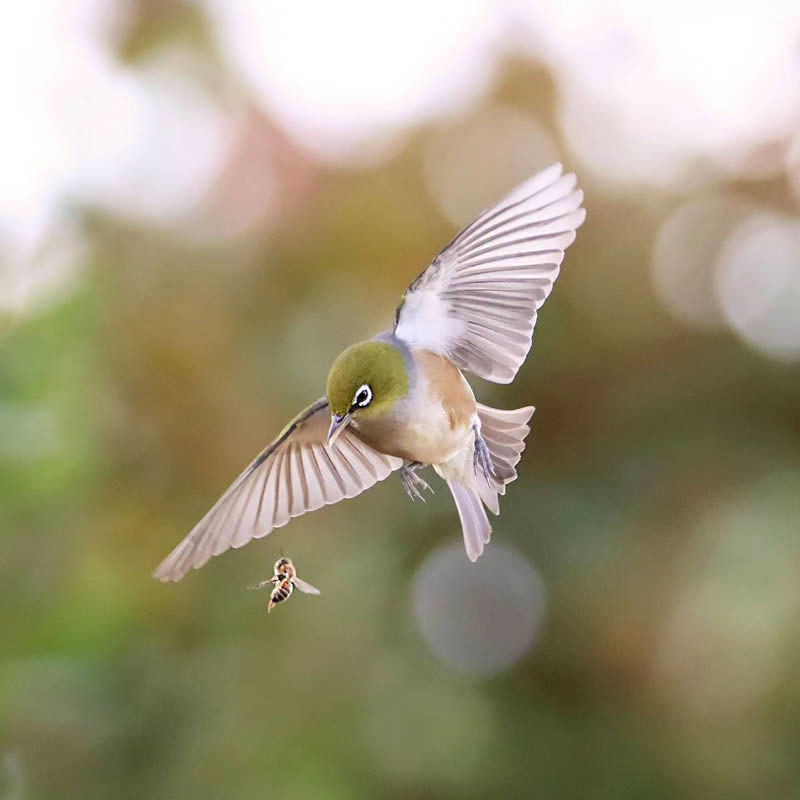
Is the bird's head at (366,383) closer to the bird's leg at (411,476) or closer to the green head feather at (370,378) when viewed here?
the green head feather at (370,378)

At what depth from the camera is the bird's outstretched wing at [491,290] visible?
150cm

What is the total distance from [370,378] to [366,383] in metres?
0.02

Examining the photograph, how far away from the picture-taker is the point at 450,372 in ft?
5.59

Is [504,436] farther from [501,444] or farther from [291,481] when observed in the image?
[291,481]

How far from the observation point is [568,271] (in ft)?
19.7

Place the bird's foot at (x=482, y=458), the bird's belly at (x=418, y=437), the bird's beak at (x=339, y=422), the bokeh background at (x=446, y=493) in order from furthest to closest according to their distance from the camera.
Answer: the bokeh background at (x=446, y=493) → the bird's foot at (x=482, y=458) → the bird's belly at (x=418, y=437) → the bird's beak at (x=339, y=422)

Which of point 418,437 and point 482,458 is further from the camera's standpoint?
point 482,458

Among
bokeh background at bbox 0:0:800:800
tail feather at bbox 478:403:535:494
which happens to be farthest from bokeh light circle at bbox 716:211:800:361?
tail feather at bbox 478:403:535:494

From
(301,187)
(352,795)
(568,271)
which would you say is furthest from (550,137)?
(352,795)

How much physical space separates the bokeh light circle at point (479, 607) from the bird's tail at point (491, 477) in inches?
157

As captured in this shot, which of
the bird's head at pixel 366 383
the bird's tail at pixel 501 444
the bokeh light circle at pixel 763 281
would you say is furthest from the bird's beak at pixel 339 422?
the bokeh light circle at pixel 763 281

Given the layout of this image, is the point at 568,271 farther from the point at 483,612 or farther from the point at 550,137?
the point at 483,612

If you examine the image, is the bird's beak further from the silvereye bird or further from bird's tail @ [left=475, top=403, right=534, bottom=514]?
bird's tail @ [left=475, top=403, right=534, bottom=514]

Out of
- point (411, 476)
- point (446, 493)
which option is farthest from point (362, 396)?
point (446, 493)
